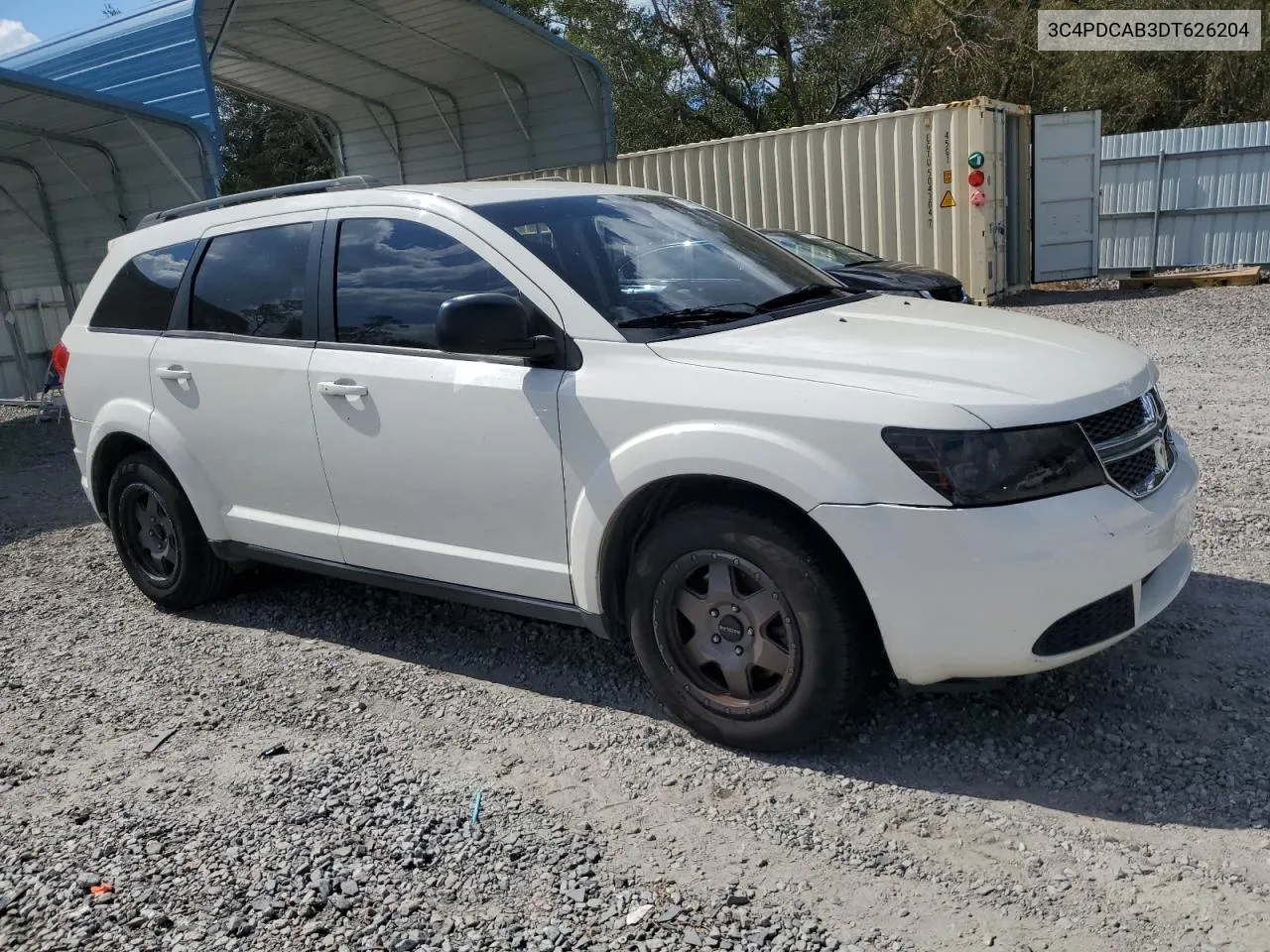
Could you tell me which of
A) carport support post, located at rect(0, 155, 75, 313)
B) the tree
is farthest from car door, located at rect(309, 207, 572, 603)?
the tree

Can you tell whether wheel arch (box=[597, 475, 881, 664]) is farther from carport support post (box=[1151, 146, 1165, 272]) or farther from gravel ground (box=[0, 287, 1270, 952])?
carport support post (box=[1151, 146, 1165, 272])

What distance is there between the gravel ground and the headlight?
0.92 meters

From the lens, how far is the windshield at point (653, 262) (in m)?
3.89

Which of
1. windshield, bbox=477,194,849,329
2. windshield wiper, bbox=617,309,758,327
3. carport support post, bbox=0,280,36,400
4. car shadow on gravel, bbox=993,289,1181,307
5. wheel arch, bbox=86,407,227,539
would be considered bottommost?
car shadow on gravel, bbox=993,289,1181,307

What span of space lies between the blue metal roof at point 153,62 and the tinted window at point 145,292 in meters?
7.78

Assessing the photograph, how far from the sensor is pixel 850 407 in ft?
10.4

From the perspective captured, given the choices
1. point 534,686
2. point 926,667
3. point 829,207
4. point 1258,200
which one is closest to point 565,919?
point 926,667

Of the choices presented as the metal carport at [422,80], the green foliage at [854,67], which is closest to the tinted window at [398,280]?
the metal carport at [422,80]

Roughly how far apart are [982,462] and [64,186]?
15.4m

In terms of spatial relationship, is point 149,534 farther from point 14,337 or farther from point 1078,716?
point 14,337

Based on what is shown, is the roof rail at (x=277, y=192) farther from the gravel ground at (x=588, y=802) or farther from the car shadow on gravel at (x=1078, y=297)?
the car shadow on gravel at (x=1078, y=297)

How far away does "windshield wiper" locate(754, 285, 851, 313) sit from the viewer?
13.5 ft

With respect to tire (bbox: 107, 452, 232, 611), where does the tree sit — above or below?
above

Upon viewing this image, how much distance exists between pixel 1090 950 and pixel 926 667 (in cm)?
87
